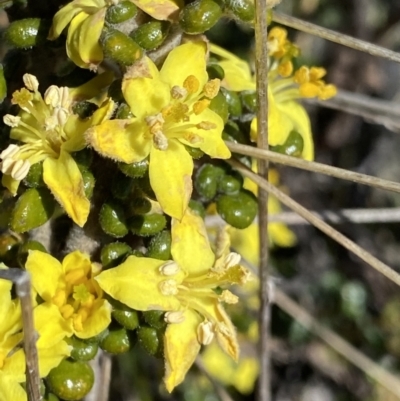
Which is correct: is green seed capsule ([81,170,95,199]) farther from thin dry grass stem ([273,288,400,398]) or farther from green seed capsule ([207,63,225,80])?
thin dry grass stem ([273,288,400,398])

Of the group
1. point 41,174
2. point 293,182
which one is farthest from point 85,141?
point 293,182

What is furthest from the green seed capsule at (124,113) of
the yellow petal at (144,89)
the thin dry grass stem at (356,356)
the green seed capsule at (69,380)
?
the thin dry grass stem at (356,356)

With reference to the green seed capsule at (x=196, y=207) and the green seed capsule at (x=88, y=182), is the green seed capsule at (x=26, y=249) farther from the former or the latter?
the green seed capsule at (x=196, y=207)

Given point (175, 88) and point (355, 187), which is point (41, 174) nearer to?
point (175, 88)

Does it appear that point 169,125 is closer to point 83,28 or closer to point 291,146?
point 83,28

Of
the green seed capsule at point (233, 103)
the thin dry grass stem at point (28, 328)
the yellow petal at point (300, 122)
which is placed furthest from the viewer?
the yellow petal at point (300, 122)

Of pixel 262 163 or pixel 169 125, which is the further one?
pixel 262 163

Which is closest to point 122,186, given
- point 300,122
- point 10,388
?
point 10,388

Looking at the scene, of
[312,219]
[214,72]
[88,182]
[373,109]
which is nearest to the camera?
[88,182]
